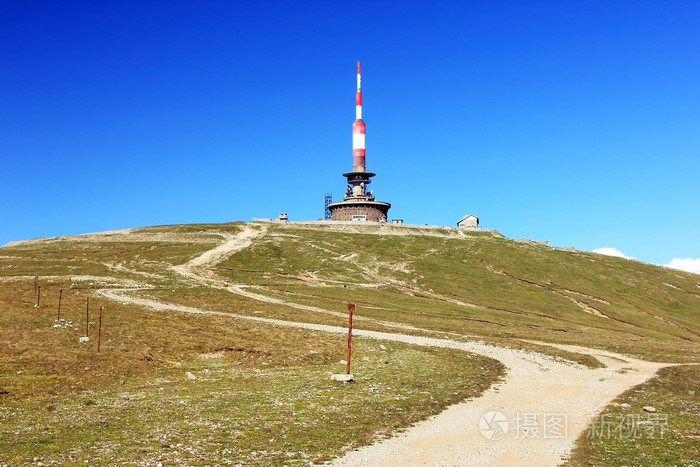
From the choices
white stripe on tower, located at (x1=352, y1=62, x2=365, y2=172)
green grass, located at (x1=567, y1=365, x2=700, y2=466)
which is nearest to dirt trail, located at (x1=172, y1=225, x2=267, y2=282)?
white stripe on tower, located at (x1=352, y1=62, x2=365, y2=172)

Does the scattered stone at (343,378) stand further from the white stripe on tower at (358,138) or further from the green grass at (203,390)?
the white stripe on tower at (358,138)

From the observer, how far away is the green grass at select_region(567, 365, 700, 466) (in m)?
16.1

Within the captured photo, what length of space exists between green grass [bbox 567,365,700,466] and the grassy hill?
6.38 meters

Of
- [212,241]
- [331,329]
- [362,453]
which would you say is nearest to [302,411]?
[362,453]

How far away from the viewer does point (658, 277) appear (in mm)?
118375

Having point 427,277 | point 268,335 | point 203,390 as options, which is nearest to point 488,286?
point 427,277

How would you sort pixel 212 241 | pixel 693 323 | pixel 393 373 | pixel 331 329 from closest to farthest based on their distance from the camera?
pixel 393 373 < pixel 331 329 < pixel 693 323 < pixel 212 241

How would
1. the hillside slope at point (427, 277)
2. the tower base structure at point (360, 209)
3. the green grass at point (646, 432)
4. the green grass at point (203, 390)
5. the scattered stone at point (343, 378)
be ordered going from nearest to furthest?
the green grass at point (203, 390)
the green grass at point (646, 432)
the scattered stone at point (343, 378)
the hillside slope at point (427, 277)
the tower base structure at point (360, 209)

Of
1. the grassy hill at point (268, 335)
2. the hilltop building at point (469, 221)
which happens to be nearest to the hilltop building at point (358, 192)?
the hilltop building at point (469, 221)

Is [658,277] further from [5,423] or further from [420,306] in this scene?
[5,423]

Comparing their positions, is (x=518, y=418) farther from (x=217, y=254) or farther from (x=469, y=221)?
(x=469, y=221)

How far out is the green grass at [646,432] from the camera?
16.1 m

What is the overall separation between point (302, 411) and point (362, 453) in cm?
495

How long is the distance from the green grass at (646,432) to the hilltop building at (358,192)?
129 meters
